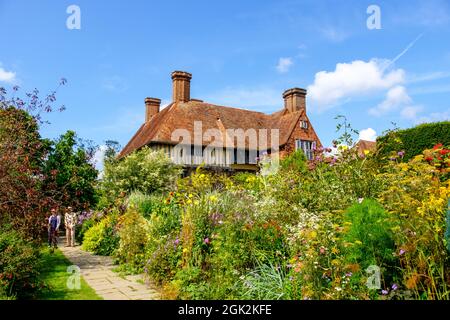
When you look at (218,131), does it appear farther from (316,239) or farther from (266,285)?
(316,239)

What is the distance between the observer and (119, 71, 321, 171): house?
26.2m

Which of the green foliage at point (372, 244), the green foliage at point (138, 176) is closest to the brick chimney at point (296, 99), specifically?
the green foliage at point (138, 176)

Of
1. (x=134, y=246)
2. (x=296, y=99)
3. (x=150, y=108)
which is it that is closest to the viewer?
(x=134, y=246)

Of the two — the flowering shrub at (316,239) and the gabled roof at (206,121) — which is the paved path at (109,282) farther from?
the gabled roof at (206,121)

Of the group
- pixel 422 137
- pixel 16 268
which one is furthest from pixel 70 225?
pixel 422 137

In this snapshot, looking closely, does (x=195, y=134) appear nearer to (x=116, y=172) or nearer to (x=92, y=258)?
(x=116, y=172)

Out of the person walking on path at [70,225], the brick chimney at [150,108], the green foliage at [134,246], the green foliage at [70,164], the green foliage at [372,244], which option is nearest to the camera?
the green foliage at [372,244]

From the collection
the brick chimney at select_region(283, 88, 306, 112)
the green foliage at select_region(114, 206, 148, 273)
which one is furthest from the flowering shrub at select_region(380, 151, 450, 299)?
the brick chimney at select_region(283, 88, 306, 112)

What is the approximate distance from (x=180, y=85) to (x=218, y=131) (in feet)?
16.9

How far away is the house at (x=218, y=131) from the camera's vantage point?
86.1 ft

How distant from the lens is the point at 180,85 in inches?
1168

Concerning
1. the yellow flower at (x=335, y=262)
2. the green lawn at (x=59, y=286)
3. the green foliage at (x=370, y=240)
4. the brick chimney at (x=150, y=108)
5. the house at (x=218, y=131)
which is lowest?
the green lawn at (x=59, y=286)

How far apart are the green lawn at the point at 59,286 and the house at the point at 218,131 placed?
15.9 m

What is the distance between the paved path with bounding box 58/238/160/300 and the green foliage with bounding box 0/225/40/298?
43.1 inches
